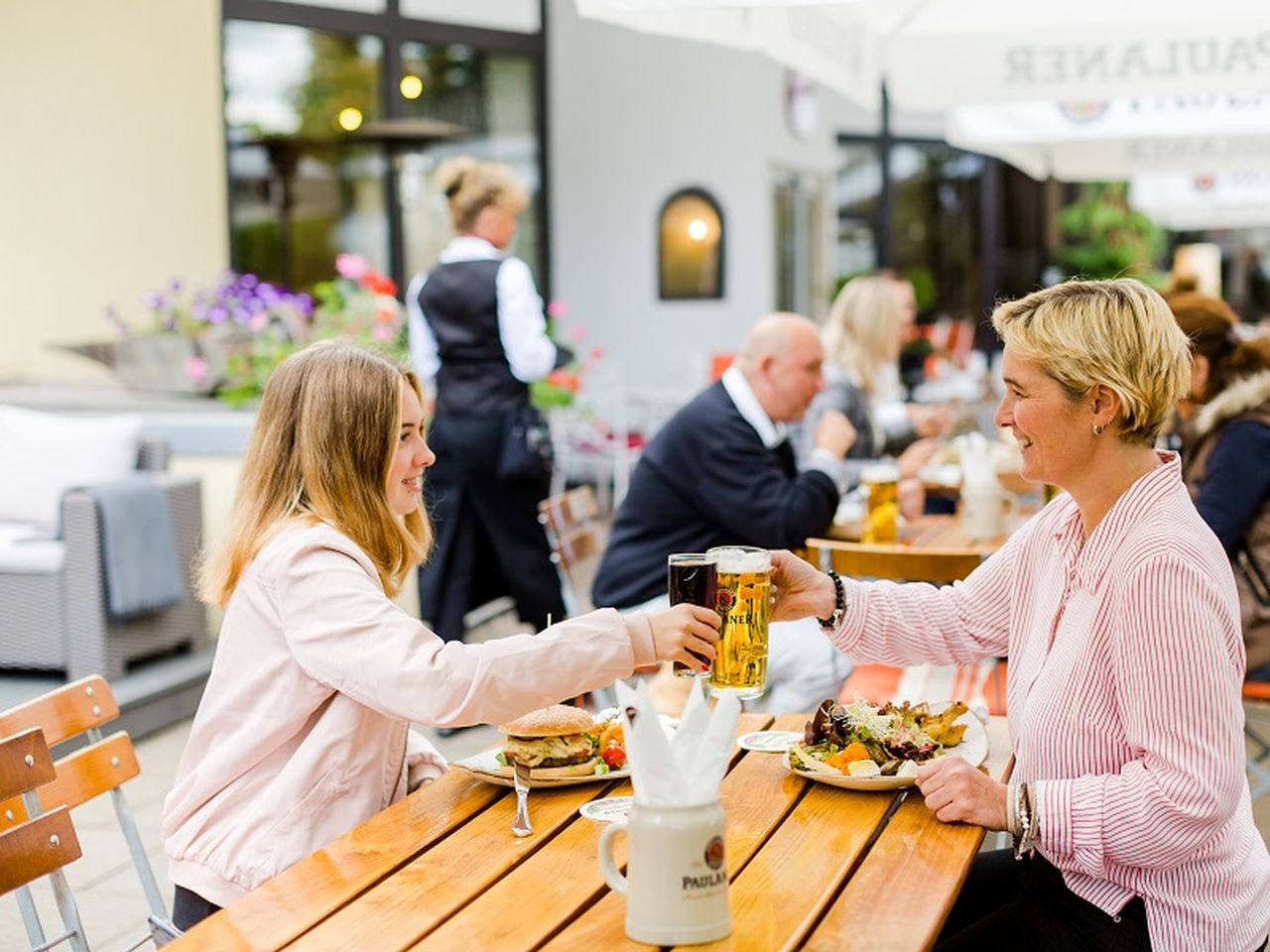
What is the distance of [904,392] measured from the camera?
905 cm

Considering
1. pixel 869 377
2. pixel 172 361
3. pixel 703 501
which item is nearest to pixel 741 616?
pixel 703 501

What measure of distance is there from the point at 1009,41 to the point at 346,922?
363 centimetres

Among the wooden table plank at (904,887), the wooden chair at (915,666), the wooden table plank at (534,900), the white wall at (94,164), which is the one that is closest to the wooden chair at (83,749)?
the wooden table plank at (534,900)

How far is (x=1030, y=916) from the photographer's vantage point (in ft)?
6.74

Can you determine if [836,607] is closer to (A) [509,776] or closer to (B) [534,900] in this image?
(A) [509,776]

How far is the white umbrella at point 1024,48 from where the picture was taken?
4055 mm

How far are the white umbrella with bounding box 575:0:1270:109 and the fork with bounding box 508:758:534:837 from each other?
214cm

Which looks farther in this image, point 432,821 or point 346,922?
point 432,821

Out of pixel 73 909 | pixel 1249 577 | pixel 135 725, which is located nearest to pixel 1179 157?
pixel 1249 577

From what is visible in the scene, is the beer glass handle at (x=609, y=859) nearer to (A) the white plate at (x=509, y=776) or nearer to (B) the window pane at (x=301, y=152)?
(A) the white plate at (x=509, y=776)

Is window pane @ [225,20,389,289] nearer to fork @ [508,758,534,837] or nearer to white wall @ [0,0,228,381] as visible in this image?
white wall @ [0,0,228,381]

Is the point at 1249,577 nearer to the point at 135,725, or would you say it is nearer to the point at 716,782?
the point at 716,782

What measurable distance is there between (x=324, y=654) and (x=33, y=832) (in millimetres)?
435

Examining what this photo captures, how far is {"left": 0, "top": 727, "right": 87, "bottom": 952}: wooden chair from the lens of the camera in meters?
1.96
